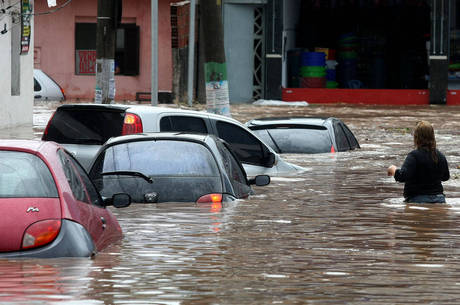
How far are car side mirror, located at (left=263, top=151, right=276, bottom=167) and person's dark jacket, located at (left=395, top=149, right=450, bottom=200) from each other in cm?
372

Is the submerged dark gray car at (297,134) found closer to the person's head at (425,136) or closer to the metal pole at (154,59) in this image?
the metal pole at (154,59)

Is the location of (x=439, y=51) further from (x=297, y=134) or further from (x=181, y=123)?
(x=181, y=123)

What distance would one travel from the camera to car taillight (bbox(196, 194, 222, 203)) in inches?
460

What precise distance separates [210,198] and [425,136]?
2956mm

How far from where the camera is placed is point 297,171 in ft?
Answer: 60.4

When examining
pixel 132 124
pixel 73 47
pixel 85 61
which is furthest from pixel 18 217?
pixel 73 47

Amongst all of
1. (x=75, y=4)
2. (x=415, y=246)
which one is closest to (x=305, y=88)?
(x=75, y=4)

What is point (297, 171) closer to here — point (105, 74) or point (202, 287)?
point (105, 74)

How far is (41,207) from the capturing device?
308 inches

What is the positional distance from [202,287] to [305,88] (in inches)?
1677

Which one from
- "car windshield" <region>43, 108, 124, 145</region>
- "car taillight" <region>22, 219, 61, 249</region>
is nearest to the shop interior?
"car windshield" <region>43, 108, 124, 145</region>

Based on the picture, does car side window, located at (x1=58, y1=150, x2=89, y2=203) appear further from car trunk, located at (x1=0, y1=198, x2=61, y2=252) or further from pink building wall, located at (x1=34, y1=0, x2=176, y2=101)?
pink building wall, located at (x1=34, y1=0, x2=176, y2=101)

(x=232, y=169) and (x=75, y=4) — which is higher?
(x=75, y=4)

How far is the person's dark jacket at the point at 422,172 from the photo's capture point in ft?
43.7
